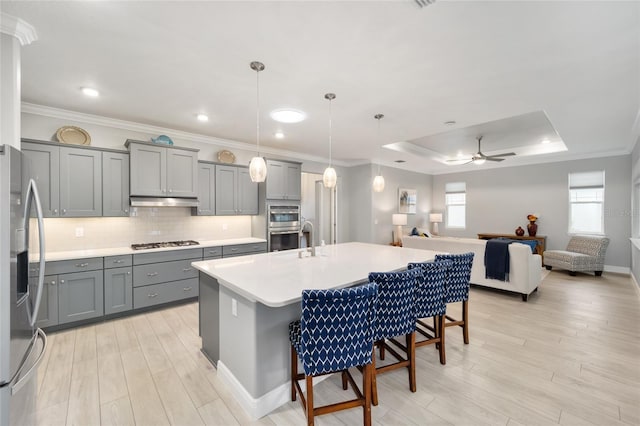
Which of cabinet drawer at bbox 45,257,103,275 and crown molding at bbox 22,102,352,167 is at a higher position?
crown molding at bbox 22,102,352,167

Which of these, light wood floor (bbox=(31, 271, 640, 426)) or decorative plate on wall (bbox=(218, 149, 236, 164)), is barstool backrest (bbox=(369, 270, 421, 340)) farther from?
decorative plate on wall (bbox=(218, 149, 236, 164))

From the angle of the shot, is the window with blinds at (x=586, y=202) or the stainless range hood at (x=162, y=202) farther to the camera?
the window with blinds at (x=586, y=202)

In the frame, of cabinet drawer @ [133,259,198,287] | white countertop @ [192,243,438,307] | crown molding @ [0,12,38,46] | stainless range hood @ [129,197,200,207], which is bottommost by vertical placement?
cabinet drawer @ [133,259,198,287]

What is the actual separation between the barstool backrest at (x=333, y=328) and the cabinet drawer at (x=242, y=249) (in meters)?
3.06

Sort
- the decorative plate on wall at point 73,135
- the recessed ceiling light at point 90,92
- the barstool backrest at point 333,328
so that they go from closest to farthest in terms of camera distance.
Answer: the barstool backrest at point 333,328
the recessed ceiling light at point 90,92
the decorative plate on wall at point 73,135

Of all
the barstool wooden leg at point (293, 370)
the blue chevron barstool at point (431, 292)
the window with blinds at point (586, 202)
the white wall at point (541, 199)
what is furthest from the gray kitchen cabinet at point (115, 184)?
the window with blinds at point (586, 202)

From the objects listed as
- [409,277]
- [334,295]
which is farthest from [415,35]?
[334,295]

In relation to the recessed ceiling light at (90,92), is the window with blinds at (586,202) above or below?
below

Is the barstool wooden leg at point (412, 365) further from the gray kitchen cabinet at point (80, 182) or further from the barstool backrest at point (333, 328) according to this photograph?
the gray kitchen cabinet at point (80, 182)

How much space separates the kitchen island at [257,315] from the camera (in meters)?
1.80

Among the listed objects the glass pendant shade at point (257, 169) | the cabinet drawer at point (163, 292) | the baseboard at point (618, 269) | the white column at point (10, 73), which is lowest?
the baseboard at point (618, 269)

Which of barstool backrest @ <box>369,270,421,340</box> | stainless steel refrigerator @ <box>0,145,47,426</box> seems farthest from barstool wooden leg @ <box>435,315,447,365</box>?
stainless steel refrigerator @ <box>0,145,47,426</box>

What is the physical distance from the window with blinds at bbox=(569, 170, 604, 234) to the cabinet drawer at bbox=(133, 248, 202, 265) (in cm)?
820

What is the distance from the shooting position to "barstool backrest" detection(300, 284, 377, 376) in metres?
1.52
